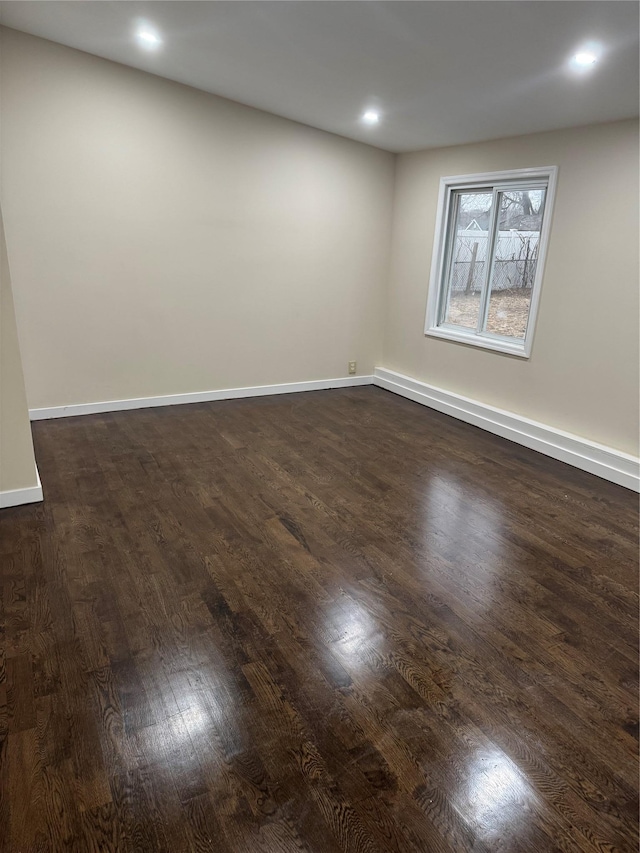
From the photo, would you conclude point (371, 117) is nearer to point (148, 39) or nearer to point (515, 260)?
point (515, 260)

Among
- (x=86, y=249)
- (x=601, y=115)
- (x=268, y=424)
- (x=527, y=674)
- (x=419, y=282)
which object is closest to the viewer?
(x=527, y=674)

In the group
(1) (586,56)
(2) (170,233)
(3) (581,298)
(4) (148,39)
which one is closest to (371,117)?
(4) (148,39)

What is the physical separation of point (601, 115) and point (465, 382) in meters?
2.24

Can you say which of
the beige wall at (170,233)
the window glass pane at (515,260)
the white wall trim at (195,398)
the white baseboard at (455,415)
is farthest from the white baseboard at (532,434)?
the beige wall at (170,233)

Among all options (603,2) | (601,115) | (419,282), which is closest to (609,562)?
(603,2)

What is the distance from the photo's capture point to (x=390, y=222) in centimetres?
565

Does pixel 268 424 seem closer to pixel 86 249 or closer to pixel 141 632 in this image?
pixel 86 249

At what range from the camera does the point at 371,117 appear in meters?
4.39

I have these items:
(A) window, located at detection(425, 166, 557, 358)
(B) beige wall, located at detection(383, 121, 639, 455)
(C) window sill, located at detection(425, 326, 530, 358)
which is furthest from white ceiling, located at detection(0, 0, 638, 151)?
(C) window sill, located at detection(425, 326, 530, 358)

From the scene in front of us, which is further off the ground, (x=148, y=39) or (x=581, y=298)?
(x=148, y=39)

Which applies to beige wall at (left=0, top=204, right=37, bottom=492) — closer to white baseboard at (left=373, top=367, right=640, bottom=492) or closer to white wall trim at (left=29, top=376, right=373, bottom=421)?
white wall trim at (left=29, top=376, right=373, bottom=421)

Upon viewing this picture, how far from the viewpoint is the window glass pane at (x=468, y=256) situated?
4.84 m

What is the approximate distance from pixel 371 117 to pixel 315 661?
412cm

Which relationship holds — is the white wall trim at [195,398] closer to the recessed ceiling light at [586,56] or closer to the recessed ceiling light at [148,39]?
the recessed ceiling light at [148,39]
